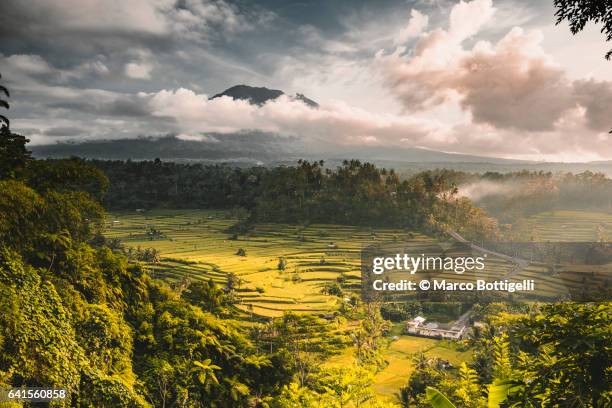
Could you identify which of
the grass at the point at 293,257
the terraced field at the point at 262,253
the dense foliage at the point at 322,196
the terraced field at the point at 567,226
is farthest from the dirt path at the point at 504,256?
the terraced field at the point at 567,226

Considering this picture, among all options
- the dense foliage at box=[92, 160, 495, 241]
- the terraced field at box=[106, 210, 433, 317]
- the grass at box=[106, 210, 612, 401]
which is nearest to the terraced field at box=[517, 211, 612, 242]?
the grass at box=[106, 210, 612, 401]

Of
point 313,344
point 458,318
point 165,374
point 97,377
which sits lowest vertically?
point 458,318

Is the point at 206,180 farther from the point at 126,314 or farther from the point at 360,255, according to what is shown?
the point at 126,314

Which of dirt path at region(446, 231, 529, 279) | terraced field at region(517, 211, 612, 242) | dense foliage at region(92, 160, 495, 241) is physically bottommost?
dirt path at region(446, 231, 529, 279)

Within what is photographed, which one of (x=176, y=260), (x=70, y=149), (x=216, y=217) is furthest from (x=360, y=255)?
(x=70, y=149)

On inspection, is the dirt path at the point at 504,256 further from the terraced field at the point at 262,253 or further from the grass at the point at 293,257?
the terraced field at the point at 262,253

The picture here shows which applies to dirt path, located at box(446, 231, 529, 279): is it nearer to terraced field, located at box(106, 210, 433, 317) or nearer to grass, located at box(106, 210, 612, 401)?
grass, located at box(106, 210, 612, 401)

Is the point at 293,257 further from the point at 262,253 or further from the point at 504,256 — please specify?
the point at 504,256

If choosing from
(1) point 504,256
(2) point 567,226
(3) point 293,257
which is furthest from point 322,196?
(2) point 567,226
